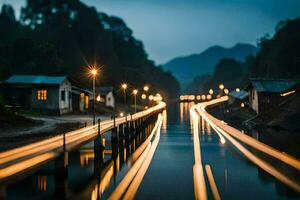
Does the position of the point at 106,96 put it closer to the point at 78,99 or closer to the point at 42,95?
the point at 78,99

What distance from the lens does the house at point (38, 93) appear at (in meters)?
48.1

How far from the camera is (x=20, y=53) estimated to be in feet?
258

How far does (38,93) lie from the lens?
48.7 metres

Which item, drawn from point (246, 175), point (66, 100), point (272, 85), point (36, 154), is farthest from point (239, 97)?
point (36, 154)

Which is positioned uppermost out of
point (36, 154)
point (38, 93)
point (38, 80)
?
point (38, 80)

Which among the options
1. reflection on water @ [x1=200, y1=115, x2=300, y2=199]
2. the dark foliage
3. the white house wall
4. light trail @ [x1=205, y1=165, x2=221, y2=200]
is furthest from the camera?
the dark foliage

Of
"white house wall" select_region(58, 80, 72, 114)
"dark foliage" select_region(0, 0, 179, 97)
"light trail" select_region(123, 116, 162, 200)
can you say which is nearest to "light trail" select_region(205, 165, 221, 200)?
"light trail" select_region(123, 116, 162, 200)

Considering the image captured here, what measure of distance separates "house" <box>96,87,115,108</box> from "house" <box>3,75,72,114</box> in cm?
1998

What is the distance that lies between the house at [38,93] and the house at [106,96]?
787 inches

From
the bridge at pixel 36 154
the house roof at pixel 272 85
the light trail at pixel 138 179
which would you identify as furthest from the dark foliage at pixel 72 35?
the bridge at pixel 36 154

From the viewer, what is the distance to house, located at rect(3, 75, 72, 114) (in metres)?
48.1

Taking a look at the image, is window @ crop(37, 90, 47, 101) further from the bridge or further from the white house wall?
the bridge

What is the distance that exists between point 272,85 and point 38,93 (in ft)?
120

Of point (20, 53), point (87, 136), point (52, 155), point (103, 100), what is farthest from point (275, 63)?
point (52, 155)
